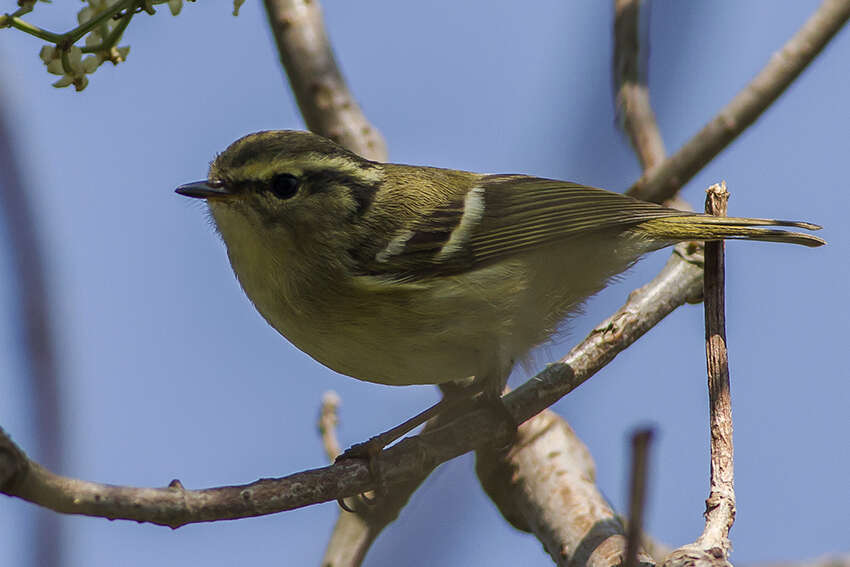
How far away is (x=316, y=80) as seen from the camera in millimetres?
4113

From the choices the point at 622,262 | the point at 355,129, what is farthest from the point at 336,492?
the point at 355,129

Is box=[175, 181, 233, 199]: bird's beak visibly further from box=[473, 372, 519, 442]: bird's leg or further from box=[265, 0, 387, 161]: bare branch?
box=[265, 0, 387, 161]: bare branch

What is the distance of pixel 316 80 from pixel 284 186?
4.24ft

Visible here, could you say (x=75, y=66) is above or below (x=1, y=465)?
above

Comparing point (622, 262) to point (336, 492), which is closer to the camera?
point (336, 492)

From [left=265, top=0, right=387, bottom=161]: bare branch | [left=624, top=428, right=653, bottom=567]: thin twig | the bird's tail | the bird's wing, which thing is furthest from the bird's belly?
[left=624, top=428, right=653, bottom=567]: thin twig

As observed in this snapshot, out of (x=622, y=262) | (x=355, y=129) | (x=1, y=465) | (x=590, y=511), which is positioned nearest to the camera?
(x=1, y=465)

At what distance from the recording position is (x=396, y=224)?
3158mm

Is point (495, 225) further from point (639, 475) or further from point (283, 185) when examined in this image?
point (639, 475)

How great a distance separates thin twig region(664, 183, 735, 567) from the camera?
5.57ft

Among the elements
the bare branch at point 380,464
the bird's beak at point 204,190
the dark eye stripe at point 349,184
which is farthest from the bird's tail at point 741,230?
the bird's beak at point 204,190

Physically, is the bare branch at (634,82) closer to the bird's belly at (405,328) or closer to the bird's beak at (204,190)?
the bird's belly at (405,328)

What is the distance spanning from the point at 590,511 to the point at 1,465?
2072 millimetres

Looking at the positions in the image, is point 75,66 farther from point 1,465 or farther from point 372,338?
point 372,338
